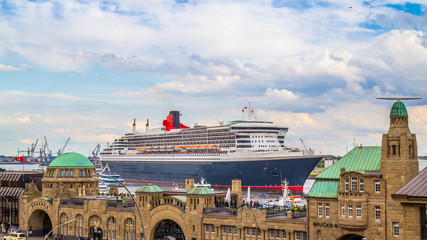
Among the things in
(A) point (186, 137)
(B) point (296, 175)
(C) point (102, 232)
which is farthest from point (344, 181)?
(A) point (186, 137)

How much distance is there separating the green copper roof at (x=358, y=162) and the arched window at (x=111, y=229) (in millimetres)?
34548

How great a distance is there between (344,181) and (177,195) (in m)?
28.5

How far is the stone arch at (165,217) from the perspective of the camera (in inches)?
2859

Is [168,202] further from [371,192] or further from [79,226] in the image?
[371,192]

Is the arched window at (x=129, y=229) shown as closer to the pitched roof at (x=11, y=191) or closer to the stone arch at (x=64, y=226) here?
the stone arch at (x=64, y=226)

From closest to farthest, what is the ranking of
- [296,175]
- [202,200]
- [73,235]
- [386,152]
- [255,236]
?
[386,152] → [255,236] → [202,200] → [73,235] → [296,175]

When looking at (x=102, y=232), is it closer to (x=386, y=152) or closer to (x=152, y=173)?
(x=386, y=152)

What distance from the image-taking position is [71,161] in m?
93.9

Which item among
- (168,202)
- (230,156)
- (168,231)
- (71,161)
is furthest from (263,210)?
(230,156)

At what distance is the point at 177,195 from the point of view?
3061 inches

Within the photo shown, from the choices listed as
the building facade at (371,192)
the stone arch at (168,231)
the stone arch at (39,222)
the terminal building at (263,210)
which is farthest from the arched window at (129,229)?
the building facade at (371,192)

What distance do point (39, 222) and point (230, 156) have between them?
239ft

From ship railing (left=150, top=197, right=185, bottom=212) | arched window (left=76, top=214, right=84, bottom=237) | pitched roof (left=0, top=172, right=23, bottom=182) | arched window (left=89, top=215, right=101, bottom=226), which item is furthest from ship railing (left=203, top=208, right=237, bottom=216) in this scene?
pitched roof (left=0, top=172, right=23, bottom=182)

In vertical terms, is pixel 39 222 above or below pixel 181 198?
below
